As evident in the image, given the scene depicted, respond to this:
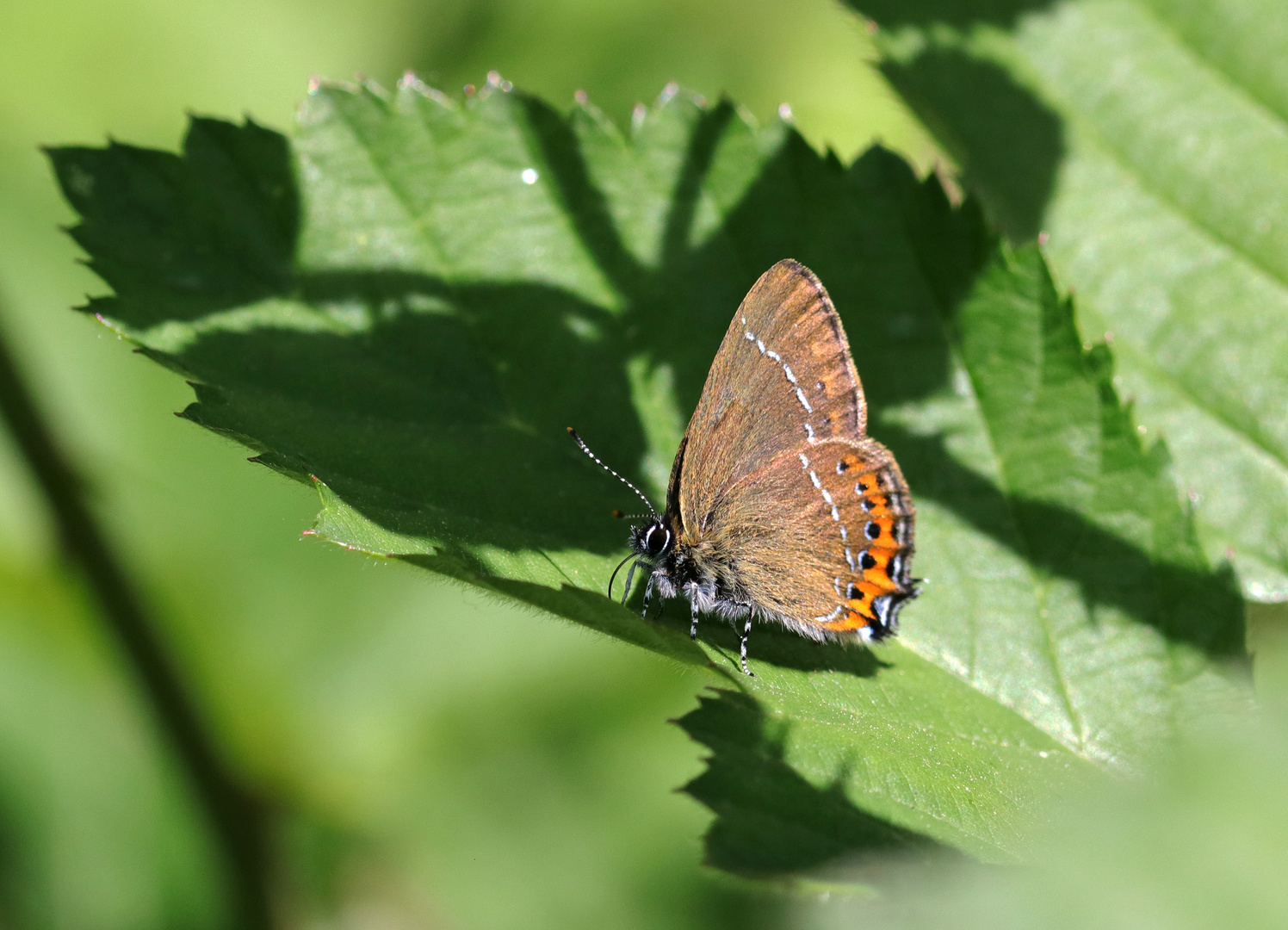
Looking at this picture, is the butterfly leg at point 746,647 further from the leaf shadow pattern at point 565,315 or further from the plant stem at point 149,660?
the plant stem at point 149,660

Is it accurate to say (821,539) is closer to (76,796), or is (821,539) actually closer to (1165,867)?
(1165,867)

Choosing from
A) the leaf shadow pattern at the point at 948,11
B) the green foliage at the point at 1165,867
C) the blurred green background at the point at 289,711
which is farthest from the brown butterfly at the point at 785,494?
the blurred green background at the point at 289,711

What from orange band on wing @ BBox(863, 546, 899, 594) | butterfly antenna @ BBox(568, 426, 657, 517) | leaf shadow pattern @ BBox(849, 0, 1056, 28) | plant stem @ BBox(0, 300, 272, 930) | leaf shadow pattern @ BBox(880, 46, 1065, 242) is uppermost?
leaf shadow pattern @ BBox(849, 0, 1056, 28)

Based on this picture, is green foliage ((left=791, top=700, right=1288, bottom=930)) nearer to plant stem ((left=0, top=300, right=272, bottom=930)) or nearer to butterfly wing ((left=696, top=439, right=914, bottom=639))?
butterfly wing ((left=696, top=439, right=914, bottom=639))

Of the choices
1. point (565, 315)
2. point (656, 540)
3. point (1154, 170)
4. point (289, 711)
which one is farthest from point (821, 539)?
point (289, 711)

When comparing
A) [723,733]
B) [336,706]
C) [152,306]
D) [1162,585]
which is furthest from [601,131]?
[336,706]

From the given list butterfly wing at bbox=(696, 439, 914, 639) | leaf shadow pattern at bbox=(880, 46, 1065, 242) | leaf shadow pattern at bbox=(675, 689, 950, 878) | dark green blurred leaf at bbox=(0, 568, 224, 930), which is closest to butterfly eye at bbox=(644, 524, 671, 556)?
butterfly wing at bbox=(696, 439, 914, 639)
